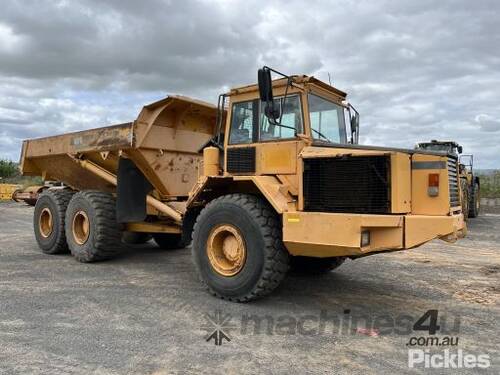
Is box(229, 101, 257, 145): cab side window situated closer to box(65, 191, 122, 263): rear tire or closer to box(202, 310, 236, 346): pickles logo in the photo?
box(202, 310, 236, 346): pickles logo

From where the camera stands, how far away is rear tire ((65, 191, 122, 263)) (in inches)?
316

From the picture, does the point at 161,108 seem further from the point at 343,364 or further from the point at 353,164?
the point at 343,364

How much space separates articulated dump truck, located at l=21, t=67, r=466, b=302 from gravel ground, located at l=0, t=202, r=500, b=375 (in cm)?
49

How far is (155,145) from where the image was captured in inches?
306

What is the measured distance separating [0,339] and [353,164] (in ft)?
12.4

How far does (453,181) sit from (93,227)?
5569 millimetres

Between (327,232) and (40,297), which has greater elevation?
(327,232)

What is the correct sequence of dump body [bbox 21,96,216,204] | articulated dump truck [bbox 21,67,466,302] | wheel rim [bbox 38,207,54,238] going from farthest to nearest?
wheel rim [bbox 38,207,54,238] → dump body [bbox 21,96,216,204] → articulated dump truck [bbox 21,67,466,302]

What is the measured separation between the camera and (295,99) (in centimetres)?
567

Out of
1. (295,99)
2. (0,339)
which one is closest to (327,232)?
(295,99)

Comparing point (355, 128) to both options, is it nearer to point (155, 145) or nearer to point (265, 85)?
point (265, 85)

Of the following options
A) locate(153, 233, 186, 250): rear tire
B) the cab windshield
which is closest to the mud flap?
locate(153, 233, 186, 250): rear tire

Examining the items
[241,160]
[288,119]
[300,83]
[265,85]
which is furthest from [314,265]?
[265,85]

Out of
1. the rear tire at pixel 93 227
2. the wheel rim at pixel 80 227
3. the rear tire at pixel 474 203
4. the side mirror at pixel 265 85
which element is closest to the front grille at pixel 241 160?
the side mirror at pixel 265 85
